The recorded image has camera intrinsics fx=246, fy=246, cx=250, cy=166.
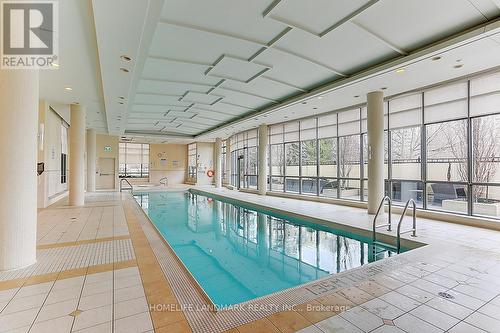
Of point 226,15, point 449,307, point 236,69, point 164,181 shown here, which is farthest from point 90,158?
point 449,307

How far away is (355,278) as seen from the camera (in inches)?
112

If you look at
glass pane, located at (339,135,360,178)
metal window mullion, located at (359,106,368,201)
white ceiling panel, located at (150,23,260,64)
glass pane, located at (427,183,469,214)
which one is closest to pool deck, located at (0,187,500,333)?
glass pane, located at (427,183,469,214)

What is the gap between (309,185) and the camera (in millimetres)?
10148

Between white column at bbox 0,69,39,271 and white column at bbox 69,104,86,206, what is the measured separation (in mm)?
5690

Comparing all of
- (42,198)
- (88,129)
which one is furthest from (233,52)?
(88,129)

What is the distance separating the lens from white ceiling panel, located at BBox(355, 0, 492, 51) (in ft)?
11.0

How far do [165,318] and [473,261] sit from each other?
3957 millimetres

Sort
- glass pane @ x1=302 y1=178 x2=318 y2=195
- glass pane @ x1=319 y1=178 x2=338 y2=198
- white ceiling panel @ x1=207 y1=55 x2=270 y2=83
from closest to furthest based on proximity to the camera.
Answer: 1. white ceiling panel @ x1=207 y1=55 x2=270 y2=83
2. glass pane @ x1=319 y1=178 x2=338 y2=198
3. glass pane @ x1=302 y1=178 x2=318 y2=195

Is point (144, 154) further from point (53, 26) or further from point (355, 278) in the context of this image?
point (355, 278)

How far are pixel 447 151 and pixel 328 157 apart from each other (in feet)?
12.1

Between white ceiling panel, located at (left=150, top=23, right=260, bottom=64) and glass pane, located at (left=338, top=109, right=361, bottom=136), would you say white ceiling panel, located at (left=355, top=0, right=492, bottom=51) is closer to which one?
white ceiling panel, located at (left=150, top=23, right=260, bottom=64)

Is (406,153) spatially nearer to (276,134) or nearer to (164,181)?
(276,134)

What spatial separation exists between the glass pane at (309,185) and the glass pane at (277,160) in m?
1.44

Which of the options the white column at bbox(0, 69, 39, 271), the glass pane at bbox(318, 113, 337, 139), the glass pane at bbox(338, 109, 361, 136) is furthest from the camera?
the glass pane at bbox(318, 113, 337, 139)
